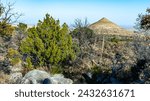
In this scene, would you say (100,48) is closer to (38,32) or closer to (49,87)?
(38,32)

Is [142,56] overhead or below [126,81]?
overhead

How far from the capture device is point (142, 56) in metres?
22.9

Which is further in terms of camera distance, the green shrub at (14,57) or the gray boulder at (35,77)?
the green shrub at (14,57)

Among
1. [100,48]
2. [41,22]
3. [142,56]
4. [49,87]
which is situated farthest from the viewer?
[100,48]

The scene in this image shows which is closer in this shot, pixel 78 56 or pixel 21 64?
pixel 21 64

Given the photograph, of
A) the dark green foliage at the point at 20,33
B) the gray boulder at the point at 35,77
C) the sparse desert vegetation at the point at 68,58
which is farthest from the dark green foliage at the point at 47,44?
the dark green foliage at the point at 20,33

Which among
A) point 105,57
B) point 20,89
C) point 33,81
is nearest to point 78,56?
point 105,57

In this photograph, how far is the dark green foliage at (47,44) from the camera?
27.1 metres

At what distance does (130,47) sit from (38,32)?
6393 mm

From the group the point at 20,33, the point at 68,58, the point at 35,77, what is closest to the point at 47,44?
the point at 68,58

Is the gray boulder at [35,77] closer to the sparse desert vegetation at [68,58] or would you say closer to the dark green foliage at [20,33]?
the sparse desert vegetation at [68,58]

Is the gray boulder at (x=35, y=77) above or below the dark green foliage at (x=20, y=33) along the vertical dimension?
below

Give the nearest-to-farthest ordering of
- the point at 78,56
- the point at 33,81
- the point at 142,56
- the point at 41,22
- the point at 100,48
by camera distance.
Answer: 1. the point at 33,81
2. the point at 142,56
3. the point at 41,22
4. the point at 78,56
5. the point at 100,48

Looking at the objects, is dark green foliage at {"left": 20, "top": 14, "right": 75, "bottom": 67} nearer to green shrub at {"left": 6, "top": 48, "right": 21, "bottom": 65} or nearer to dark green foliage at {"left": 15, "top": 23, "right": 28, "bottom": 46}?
green shrub at {"left": 6, "top": 48, "right": 21, "bottom": 65}
